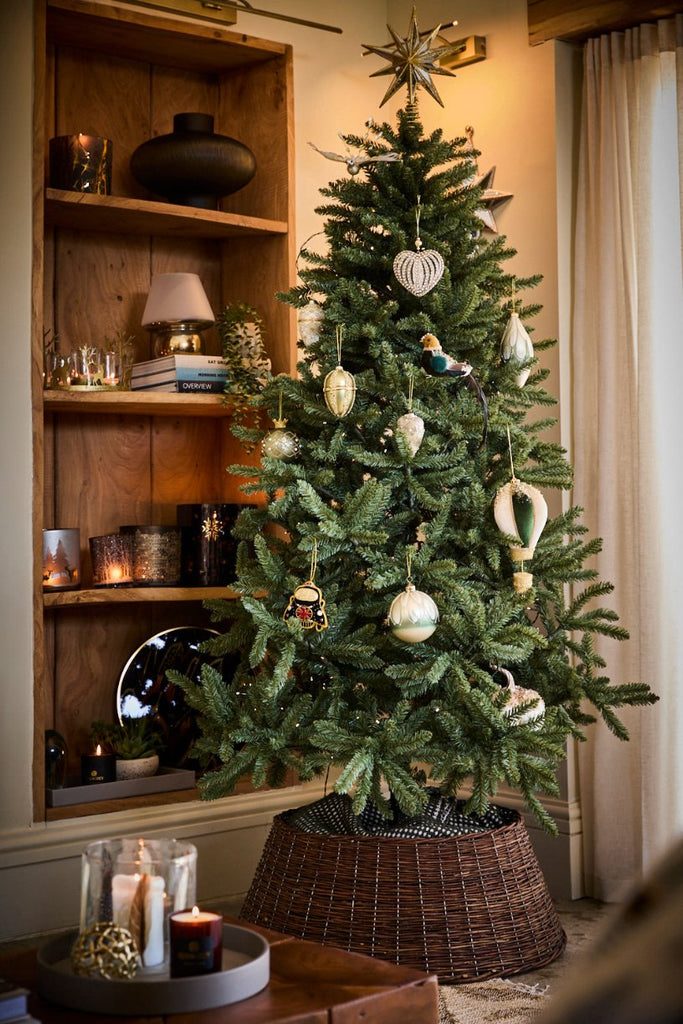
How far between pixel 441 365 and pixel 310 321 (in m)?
0.36

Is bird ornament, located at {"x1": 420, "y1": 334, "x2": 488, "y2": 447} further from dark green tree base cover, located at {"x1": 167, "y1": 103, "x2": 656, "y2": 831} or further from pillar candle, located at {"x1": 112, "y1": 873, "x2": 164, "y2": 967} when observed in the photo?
pillar candle, located at {"x1": 112, "y1": 873, "x2": 164, "y2": 967}

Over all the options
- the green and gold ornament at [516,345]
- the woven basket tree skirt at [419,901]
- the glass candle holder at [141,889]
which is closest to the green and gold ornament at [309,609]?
the woven basket tree skirt at [419,901]

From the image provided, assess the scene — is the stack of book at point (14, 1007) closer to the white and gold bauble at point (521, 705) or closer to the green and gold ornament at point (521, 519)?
the white and gold bauble at point (521, 705)

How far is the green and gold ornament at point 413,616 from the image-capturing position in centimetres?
220

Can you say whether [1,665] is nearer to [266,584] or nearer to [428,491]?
[266,584]

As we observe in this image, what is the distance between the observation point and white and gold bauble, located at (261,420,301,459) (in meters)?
2.45

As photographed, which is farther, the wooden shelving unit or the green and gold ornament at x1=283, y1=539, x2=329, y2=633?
the wooden shelving unit

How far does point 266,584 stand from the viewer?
7.83ft

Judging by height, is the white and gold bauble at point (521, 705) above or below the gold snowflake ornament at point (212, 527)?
below

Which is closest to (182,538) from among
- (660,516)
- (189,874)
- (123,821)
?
(123,821)

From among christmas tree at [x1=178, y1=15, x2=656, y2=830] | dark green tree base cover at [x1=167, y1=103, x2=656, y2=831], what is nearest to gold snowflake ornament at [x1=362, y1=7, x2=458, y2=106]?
christmas tree at [x1=178, y1=15, x2=656, y2=830]

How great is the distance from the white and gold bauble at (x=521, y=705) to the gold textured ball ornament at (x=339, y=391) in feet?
2.20

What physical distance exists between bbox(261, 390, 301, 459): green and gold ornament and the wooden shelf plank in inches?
35.0

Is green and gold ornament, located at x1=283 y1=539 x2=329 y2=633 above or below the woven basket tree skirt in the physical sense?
above
